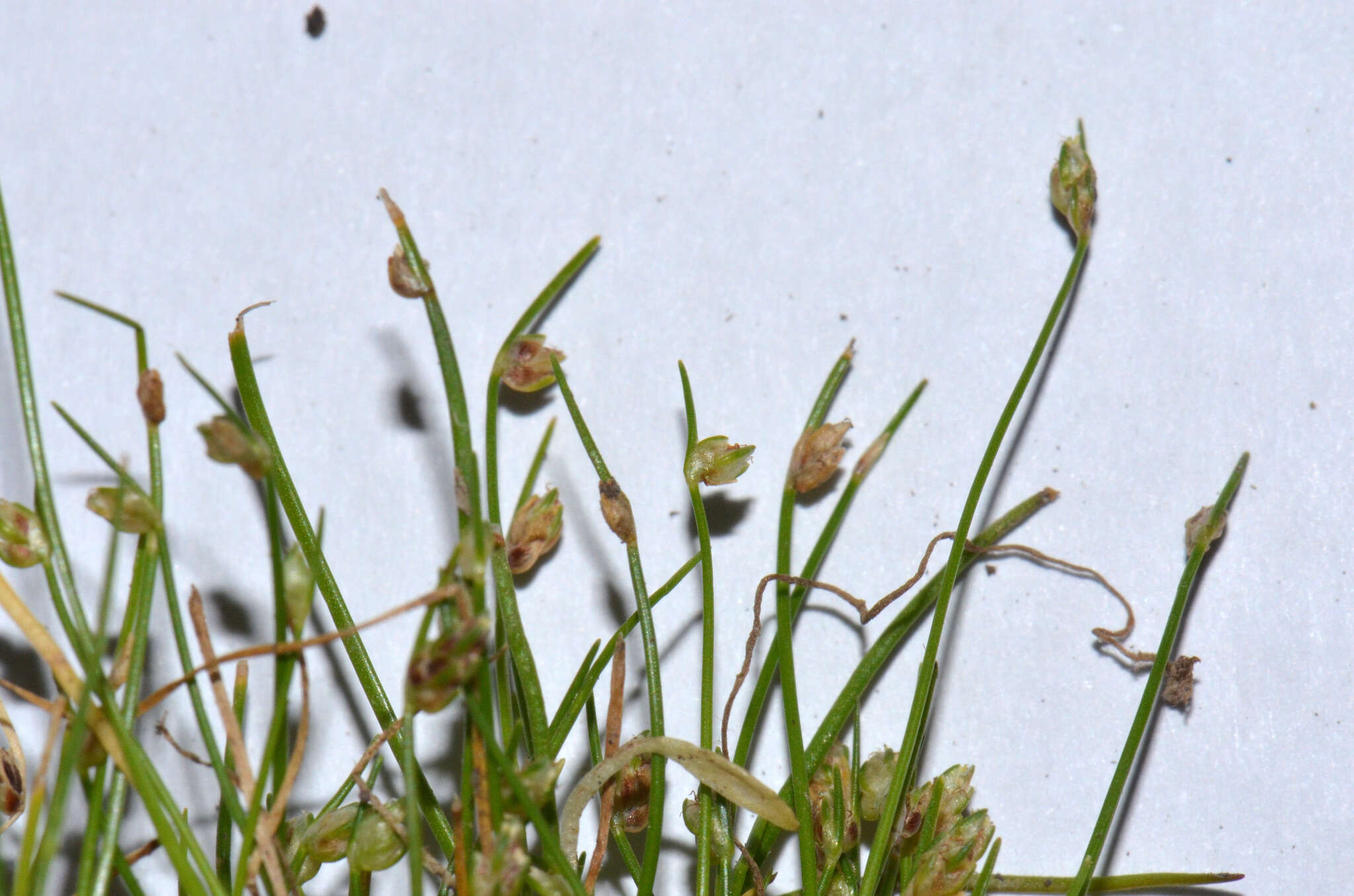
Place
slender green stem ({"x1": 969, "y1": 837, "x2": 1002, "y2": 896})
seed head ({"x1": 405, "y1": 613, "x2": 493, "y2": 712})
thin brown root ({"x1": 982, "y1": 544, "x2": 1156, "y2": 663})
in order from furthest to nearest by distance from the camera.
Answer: thin brown root ({"x1": 982, "y1": 544, "x2": 1156, "y2": 663}) → slender green stem ({"x1": 969, "y1": 837, "x2": 1002, "y2": 896}) → seed head ({"x1": 405, "y1": 613, "x2": 493, "y2": 712})

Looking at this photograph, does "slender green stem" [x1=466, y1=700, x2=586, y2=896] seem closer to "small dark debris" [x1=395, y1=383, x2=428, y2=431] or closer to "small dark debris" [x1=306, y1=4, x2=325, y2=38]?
"small dark debris" [x1=395, y1=383, x2=428, y2=431]

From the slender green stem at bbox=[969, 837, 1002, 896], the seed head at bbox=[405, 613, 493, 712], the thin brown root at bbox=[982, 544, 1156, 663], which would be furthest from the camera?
the thin brown root at bbox=[982, 544, 1156, 663]

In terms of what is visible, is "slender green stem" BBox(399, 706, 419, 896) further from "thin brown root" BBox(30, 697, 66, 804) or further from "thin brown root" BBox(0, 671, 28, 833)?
"thin brown root" BBox(0, 671, 28, 833)

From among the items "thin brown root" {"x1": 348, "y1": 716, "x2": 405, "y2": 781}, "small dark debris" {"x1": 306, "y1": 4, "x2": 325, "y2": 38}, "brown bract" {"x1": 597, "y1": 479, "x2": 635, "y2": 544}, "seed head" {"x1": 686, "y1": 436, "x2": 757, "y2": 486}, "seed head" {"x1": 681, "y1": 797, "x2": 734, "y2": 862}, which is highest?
"small dark debris" {"x1": 306, "y1": 4, "x2": 325, "y2": 38}

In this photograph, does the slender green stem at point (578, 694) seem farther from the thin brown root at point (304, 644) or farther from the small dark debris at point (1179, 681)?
the small dark debris at point (1179, 681)

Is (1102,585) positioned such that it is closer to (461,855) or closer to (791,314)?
(791,314)

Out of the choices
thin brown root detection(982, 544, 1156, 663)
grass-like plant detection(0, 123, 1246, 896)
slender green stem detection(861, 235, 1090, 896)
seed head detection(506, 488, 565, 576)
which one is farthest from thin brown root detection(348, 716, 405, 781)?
thin brown root detection(982, 544, 1156, 663)

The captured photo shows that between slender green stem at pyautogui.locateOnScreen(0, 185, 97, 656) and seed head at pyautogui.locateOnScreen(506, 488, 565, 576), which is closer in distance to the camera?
slender green stem at pyautogui.locateOnScreen(0, 185, 97, 656)

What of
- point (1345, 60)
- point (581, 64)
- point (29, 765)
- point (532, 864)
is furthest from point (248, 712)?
point (1345, 60)

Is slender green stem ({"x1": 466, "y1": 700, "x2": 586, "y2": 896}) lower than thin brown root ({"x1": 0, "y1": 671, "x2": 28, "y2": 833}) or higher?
higher
